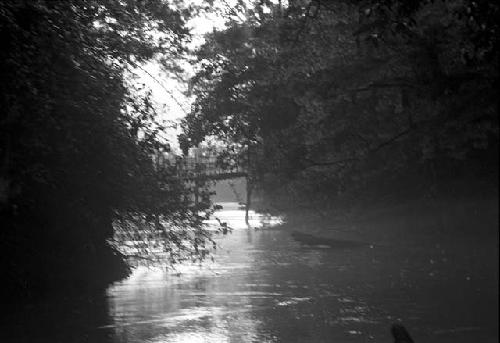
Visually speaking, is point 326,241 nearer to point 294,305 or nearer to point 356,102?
point 356,102

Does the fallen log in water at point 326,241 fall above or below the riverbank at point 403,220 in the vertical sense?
below

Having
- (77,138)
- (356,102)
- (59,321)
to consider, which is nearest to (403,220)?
(356,102)

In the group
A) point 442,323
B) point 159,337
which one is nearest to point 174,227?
point 159,337

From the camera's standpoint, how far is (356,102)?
24375 mm

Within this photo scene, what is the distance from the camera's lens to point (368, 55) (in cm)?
2248

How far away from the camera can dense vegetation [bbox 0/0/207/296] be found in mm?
9492

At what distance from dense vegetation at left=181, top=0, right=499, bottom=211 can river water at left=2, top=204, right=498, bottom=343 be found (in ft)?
10.1

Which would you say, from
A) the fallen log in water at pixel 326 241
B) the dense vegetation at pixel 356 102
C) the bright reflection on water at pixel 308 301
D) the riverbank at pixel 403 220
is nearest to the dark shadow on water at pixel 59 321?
the bright reflection on water at pixel 308 301

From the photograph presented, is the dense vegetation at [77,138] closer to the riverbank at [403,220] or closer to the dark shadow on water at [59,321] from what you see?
the dark shadow on water at [59,321]

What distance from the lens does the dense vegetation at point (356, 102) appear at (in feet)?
48.6

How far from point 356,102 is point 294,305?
8.19 meters

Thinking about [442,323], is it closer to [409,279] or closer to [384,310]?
[384,310]

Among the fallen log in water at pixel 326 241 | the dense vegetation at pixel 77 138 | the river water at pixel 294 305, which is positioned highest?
the dense vegetation at pixel 77 138

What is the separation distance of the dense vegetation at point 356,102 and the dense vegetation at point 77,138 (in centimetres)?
330
